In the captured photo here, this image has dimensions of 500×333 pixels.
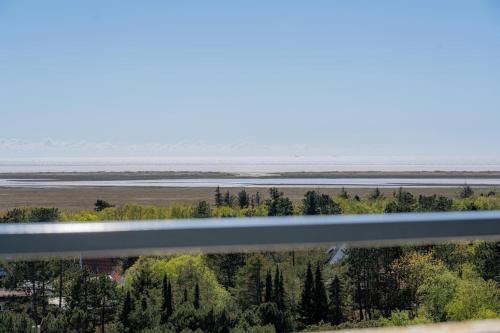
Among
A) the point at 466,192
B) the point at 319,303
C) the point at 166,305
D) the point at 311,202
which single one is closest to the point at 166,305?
the point at 166,305

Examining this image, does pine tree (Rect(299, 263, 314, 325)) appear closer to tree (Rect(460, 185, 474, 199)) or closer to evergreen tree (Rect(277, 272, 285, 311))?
evergreen tree (Rect(277, 272, 285, 311))

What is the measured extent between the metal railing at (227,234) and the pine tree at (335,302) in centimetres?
24

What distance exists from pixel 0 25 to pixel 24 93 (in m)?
22.7

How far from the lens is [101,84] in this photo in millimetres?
22766

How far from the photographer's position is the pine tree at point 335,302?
4.86 ft

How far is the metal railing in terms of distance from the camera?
1124mm

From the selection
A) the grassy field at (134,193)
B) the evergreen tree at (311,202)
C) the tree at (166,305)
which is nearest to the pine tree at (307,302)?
the tree at (166,305)

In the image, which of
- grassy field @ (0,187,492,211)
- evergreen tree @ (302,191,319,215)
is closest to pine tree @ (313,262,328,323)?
evergreen tree @ (302,191,319,215)

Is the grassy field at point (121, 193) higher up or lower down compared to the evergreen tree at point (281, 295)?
higher up

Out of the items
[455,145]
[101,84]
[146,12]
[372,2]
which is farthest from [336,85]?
[146,12]

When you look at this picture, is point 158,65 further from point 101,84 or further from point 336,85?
point 336,85

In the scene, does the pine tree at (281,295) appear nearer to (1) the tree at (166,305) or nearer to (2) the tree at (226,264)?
(2) the tree at (226,264)

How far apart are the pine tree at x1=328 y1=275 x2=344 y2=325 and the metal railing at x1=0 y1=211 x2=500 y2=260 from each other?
0.80ft

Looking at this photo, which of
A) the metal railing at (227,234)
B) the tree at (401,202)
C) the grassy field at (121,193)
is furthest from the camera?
the grassy field at (121,193)
